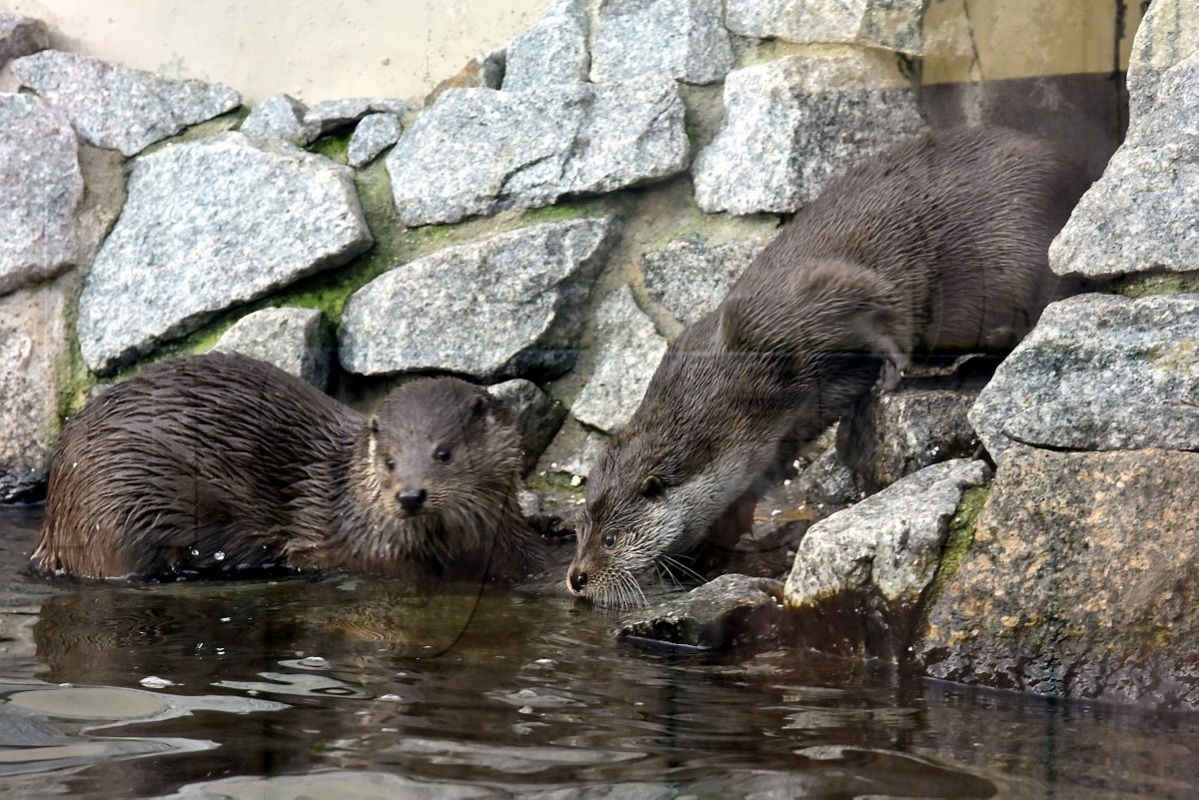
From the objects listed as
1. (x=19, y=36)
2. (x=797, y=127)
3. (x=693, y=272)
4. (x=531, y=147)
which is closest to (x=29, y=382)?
(x=19, y=36)

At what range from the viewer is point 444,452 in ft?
11.2

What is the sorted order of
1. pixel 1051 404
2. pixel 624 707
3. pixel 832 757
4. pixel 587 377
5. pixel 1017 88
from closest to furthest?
pixel 832 757 < pixel 624 707 < pixel 1051 404 < pixel 1017 88 < pixel 587 377

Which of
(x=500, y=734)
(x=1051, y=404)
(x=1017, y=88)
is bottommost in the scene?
(x=500, y=734)

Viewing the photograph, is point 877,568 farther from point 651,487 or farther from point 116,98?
point 116,98

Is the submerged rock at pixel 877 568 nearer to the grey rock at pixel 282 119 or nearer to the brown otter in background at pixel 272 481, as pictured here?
the brown otter in background at pixel 272 481

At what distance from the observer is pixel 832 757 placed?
176cm

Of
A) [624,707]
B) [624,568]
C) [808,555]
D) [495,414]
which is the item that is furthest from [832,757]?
[495,414]

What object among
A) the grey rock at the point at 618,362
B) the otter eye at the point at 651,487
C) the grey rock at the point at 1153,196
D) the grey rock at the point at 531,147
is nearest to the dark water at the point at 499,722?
Result: the otter eye at the point at 651,487

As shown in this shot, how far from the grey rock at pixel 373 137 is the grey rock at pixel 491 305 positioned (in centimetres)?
45

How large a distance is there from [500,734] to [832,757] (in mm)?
474

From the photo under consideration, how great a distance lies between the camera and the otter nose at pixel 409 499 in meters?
3.26

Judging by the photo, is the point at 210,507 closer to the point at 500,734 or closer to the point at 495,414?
the point at 495,414

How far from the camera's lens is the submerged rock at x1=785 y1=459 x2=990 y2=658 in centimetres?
242

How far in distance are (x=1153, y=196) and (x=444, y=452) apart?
5.96ft
